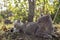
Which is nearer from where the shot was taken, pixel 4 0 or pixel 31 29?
pixel 31 29

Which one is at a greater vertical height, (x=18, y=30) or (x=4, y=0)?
(x=4, y=0)

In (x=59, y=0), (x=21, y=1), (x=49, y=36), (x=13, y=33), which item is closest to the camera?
(x=49, y=36)

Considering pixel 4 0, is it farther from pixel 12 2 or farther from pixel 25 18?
pixel 25 18

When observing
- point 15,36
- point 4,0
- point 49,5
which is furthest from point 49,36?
point 4,0

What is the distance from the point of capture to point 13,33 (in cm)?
696

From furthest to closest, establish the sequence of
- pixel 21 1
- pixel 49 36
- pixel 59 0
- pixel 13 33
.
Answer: pixel 59 0, pixel 21 1, pixel 13 33, pixel 49 36

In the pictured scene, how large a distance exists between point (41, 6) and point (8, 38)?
11.2 feet

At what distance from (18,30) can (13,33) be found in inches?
8.5

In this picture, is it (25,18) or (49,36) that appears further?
(25,18)

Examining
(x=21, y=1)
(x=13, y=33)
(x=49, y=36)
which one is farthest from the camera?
(x=21, y=1)

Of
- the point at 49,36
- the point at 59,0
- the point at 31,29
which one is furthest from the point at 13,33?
the point at 59,0

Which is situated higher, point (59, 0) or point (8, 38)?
point (59, 0)

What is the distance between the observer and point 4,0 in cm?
961

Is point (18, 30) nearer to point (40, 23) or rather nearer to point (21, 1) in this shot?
point (40, 23)
